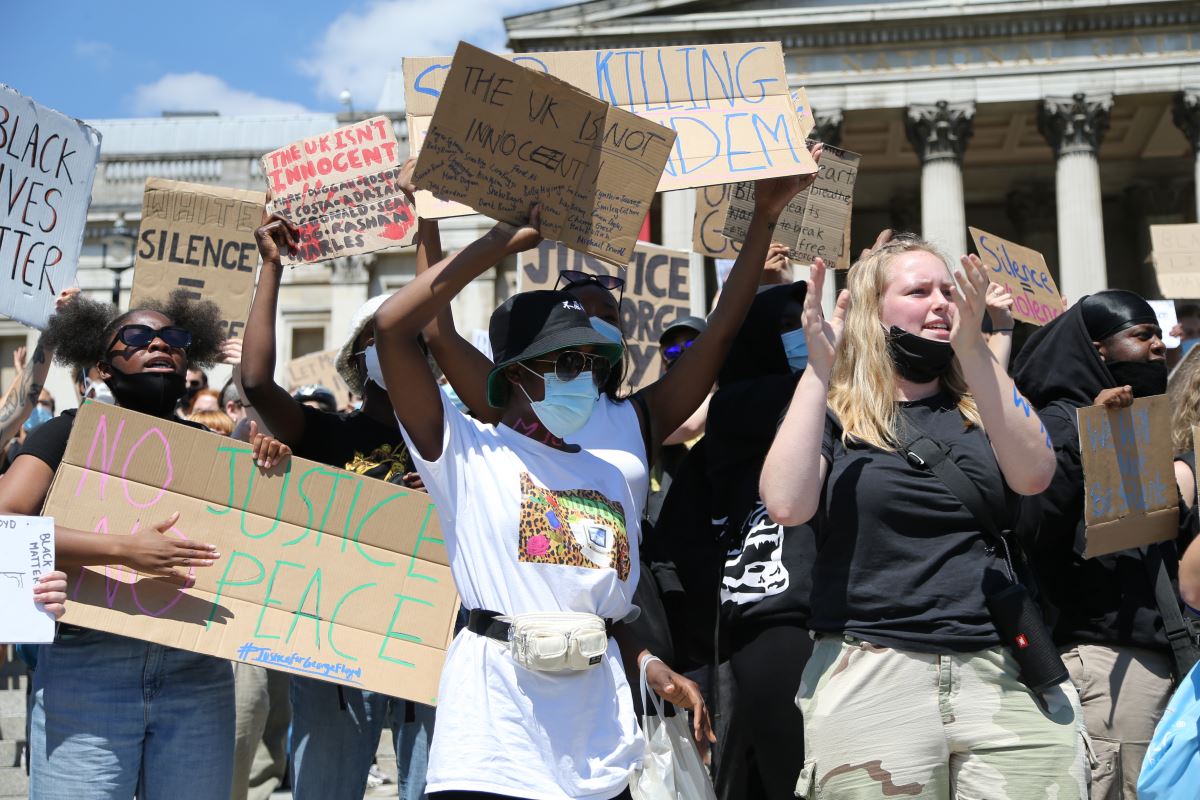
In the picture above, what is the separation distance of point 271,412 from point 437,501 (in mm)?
1640

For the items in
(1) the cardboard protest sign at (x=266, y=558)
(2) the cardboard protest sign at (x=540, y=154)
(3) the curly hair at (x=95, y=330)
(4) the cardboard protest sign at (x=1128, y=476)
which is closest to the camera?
(2) the cardboard protest sign at (x=540, y=154)

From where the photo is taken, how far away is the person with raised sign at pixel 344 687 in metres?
5.01

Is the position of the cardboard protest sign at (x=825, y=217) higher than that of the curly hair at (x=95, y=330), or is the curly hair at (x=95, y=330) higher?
the cardboard protest sign at (x=825, y=217)

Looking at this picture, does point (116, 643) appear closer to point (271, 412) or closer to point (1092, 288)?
point (271, 412)

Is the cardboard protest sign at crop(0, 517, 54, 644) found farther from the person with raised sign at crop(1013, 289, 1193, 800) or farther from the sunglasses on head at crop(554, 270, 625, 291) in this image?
the person with raised sign at crop(1013, 289, 1193, 800)

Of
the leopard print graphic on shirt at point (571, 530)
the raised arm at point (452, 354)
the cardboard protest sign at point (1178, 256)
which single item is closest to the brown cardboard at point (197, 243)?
the raised arm at point (452, 354)

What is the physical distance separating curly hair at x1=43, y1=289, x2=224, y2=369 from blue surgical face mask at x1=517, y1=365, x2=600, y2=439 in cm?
222

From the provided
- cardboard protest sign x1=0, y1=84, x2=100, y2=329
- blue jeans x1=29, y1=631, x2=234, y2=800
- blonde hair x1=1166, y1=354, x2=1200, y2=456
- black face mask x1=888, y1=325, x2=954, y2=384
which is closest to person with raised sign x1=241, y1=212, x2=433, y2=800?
blue jeans x1=29, y1=631, x2=234, y2=800

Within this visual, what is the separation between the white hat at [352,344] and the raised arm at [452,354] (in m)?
1.20

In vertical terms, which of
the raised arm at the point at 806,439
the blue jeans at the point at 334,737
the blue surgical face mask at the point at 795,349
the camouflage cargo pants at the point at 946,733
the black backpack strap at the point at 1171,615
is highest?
the blue surgical face mask at the point at 795,349

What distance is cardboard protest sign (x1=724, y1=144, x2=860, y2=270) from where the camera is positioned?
5828mm

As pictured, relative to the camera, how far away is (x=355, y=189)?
18.9 feet

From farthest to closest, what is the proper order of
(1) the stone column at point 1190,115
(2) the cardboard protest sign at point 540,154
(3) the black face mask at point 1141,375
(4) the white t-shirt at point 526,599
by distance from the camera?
1. (1) the stone column at point 1190,115
2. (3) the black face mask at point 1141,375
3. (2) the cardboard protest sign at point 540,154
4. (4) the white t-shirt at point 526,599

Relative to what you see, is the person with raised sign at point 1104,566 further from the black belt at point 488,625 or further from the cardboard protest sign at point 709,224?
the cardboard protest sign at point 709,224
